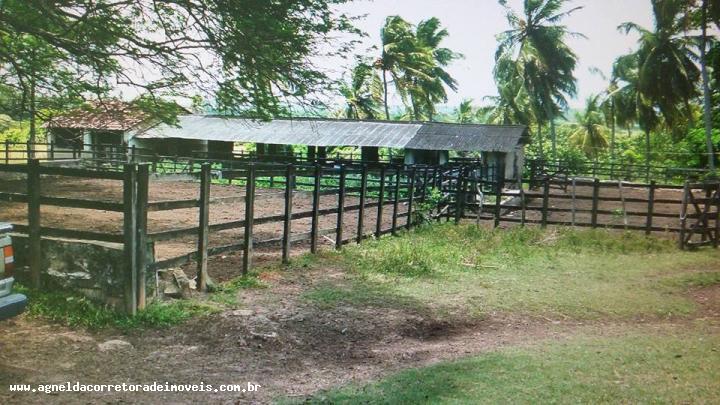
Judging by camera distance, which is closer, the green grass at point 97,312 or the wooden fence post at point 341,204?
the green grass at point 97,312

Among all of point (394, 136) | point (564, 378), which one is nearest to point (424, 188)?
point (564, 378)

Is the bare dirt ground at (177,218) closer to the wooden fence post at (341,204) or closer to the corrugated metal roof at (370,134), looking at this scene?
the wooden fence post at (341,204)

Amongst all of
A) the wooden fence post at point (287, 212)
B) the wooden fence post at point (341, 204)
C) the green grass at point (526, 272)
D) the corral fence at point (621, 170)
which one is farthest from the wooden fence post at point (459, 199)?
the corral fence at point (621, 170)

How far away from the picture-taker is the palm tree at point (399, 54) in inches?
1570

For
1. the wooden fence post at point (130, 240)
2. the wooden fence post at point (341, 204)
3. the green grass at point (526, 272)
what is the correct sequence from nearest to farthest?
the wooden fence post at point (130, 240) → the green grass at point (526, 272) → the wooden fence post at point (341, 204)

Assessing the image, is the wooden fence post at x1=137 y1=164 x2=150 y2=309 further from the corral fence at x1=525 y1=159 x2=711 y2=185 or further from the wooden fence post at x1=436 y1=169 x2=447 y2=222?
the corral fence at x1=525 y1=159 x2=711 y2=185

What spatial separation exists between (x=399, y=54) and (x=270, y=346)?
36353mm

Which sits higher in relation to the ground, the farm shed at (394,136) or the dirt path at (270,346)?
the farm shed at (394,136)

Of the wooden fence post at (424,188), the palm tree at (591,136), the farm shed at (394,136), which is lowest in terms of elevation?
the wooden fence post at (424,188)

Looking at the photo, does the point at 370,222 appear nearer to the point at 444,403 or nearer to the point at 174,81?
the point at 174,81

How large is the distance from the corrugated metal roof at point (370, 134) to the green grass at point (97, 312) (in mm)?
19267

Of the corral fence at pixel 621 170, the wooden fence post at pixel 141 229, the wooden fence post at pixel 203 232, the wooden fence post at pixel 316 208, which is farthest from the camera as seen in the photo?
the corral fence at pixel 621 170

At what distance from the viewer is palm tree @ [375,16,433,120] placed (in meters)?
39.9

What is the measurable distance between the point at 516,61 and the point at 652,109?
9714mm
